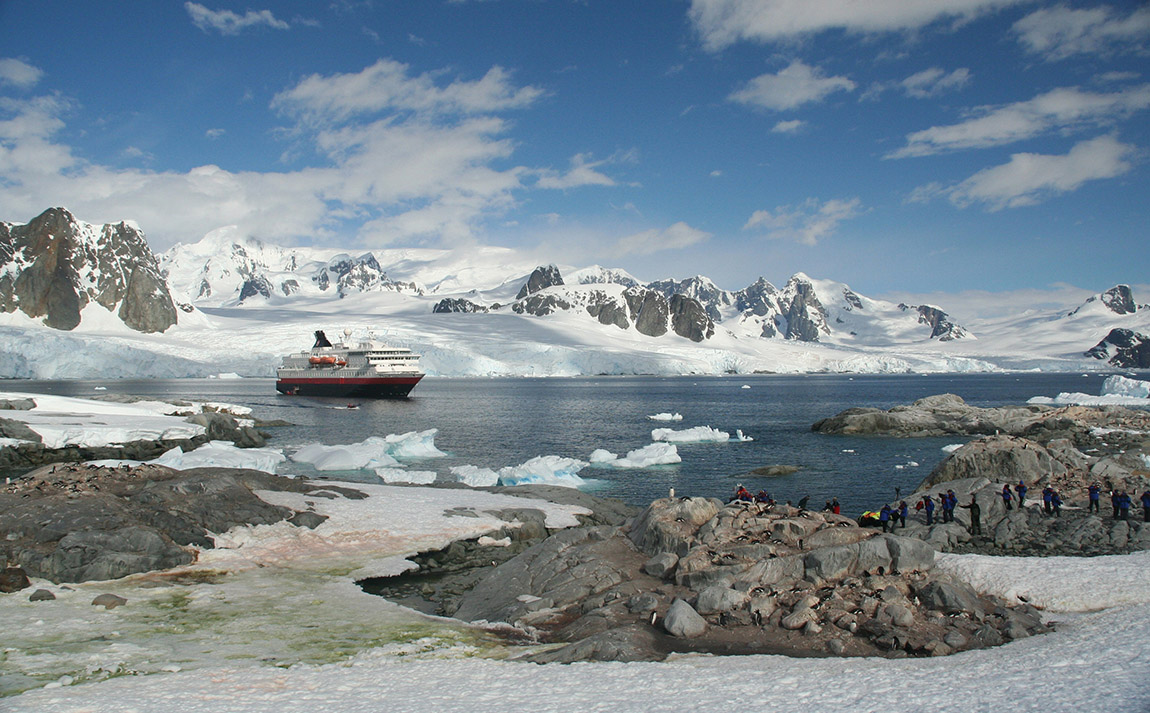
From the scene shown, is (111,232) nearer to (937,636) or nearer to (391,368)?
(391,368)

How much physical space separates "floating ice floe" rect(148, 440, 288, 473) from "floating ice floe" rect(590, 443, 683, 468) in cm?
1750

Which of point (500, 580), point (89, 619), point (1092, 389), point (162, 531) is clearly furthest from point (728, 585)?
point (1092, 389)

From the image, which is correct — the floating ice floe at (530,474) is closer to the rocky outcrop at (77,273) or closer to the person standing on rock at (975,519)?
the person standing on rock at (975,519)

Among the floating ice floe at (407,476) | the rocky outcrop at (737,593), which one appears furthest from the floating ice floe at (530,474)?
the rocky outcrop at (737,593)

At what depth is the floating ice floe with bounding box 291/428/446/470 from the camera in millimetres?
37647

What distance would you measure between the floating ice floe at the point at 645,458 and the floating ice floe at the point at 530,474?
3735 mm

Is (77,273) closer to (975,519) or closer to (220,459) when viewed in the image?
(220,459)

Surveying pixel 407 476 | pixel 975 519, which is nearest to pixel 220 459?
pixel 407 476

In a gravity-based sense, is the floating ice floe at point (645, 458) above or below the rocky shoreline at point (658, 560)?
below

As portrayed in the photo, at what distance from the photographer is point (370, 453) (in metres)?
38.7

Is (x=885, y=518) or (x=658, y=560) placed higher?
(x=658, y=560)

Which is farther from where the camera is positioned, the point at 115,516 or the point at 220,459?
the point at 220,459

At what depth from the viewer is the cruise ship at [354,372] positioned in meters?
97.8

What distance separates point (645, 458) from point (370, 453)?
15.5m
